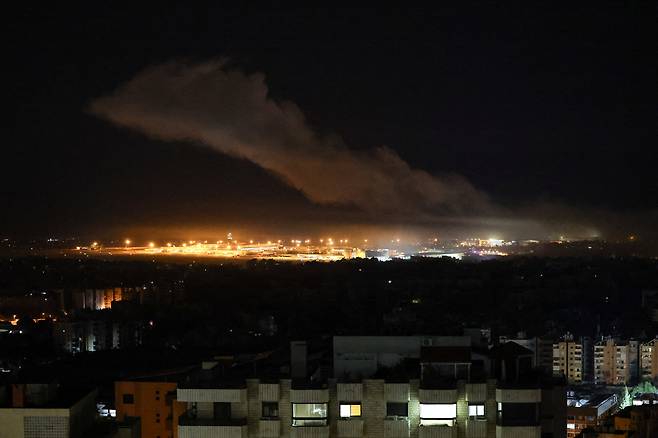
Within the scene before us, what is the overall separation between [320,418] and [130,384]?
23.8ft

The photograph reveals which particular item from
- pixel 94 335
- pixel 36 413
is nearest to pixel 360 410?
pixel 36 413

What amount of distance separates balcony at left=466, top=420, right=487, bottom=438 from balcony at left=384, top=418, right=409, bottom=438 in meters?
0.41

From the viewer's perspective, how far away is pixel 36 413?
5516 millimetres

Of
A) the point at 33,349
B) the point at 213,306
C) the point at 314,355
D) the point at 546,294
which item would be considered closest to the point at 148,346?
the point at 33,349

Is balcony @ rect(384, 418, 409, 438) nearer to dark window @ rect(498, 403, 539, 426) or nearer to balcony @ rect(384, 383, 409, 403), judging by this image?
balcony @ rect(384, 383, 409, 403)

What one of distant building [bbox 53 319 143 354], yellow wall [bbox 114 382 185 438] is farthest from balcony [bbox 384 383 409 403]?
distant building [bbox 53 319 143 354]

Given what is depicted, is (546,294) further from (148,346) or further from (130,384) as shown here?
(130,384)

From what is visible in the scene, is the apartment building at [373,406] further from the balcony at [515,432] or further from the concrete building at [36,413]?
the concrete building at [36,413]

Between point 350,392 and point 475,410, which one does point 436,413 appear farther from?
point 350,392

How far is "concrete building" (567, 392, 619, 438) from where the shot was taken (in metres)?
17.3

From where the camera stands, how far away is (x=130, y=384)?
40.1ft

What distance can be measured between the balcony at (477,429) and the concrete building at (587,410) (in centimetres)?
1138

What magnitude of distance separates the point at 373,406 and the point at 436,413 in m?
0.42

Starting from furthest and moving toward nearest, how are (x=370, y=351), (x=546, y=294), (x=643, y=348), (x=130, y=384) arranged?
1. (x=546, y=294)
2. (x=643, y=348)
3. (x=130, y=384)
4. (x=370, y=351)
